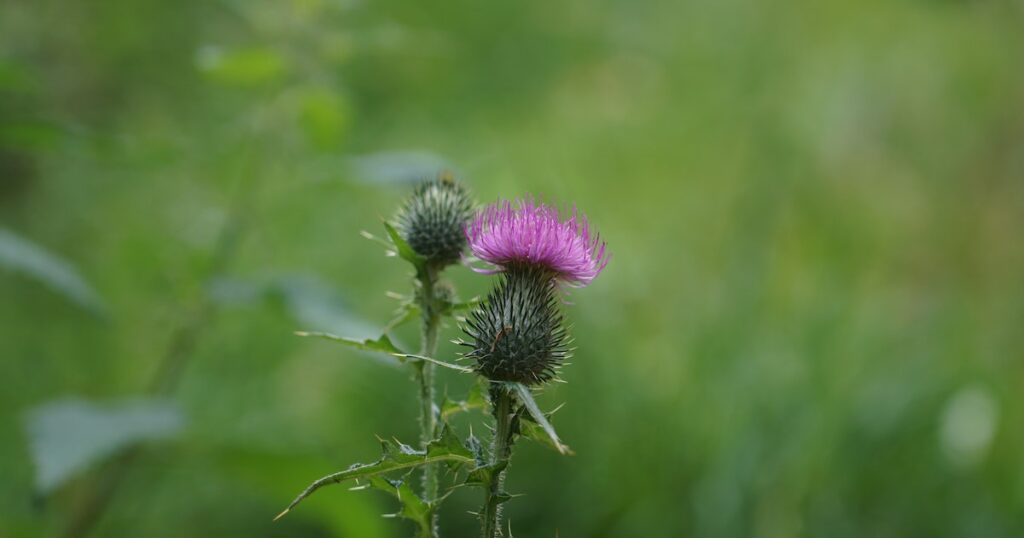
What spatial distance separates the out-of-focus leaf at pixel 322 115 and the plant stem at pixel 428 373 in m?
0.86

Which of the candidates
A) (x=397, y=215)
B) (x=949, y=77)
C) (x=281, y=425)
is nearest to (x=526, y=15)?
(x=949, y=77)

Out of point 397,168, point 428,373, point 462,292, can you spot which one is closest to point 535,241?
point 428,373

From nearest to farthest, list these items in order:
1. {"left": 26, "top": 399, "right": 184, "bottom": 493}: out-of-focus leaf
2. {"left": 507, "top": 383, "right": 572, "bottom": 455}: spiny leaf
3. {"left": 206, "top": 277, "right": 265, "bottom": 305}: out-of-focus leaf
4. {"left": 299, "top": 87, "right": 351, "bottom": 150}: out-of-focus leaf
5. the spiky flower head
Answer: {"left": 507, "top": 383, "right": 572, "bottom": 455}: spiny leaf, the spiky flower head, {"left": 26, "top": 399, "right": 184, "bottom": 493}: out-of-focus leaf, {"left": 206, "top": 277, "right": 265, "bottom": 305}: out-of-focus leaf, {"left": 299, "top": 87, "right": 351, "bottom": 150}: out-of-focus leaf

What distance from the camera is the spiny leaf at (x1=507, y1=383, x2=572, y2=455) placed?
909mm

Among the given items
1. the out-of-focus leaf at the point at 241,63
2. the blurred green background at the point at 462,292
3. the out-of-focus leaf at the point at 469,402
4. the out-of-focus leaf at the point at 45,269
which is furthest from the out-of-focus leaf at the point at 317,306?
the out-of-focus leaf at the point at 469,402

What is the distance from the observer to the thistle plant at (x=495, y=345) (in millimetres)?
1002

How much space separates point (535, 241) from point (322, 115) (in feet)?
3.53

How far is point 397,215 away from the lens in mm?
1511

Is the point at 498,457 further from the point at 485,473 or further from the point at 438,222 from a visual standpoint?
the point at 438,222

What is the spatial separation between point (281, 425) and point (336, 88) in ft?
5.50

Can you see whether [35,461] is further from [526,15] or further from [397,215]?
[526,15]

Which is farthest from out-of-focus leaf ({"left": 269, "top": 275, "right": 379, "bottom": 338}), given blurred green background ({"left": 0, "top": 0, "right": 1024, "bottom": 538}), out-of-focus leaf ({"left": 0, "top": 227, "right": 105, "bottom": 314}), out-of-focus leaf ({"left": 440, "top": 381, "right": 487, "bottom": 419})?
out-of-focus leaf ({"left": 440, "top": 381, "right": 487, "bottom": 419})

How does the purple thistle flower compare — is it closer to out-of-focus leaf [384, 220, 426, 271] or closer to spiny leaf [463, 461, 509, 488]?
out-of-focus leaf [384, 220, 426, 271]

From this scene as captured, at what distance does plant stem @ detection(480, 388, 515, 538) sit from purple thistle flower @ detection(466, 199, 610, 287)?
0.60 feet
